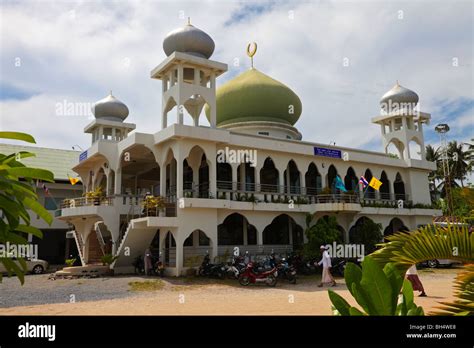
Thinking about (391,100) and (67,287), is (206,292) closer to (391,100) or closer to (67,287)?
(67,287)

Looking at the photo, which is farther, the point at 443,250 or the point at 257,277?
the point at 257,277

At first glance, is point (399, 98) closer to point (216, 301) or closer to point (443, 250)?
point (216, 301)

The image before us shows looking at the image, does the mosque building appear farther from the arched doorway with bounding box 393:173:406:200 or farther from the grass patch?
the grass patch

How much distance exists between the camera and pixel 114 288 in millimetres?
13531

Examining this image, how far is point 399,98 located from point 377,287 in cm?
2434

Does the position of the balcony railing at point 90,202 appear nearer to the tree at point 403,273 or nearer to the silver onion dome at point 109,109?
the silver onion dome at point 109,109

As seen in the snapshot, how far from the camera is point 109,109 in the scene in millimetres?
22609

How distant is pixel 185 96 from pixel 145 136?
2524mm

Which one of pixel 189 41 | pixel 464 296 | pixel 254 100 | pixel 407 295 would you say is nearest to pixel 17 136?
pixel 407 295

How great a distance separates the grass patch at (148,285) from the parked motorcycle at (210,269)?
1812 millimetres

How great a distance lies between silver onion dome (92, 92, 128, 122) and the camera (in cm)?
2259

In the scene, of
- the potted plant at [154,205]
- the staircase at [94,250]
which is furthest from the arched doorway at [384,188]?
the staircase at [94,250]

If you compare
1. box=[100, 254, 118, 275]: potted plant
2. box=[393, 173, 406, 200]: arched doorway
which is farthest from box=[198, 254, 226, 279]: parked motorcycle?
box=[393, 173, 406, 200]: arched doorway
